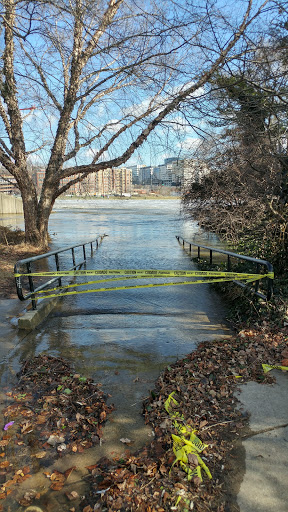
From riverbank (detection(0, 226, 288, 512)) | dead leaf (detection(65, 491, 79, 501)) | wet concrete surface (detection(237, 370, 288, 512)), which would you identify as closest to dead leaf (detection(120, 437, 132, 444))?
riverbank (detection(0, 226, 288, 512))

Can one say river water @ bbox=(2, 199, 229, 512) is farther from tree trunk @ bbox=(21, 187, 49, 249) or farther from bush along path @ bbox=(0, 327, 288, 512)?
tree trunk @ bbox=(21, 187, 49, 249)

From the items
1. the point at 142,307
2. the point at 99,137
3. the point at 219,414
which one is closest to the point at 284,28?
the point at 142,307

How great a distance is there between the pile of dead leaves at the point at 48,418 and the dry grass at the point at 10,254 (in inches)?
153

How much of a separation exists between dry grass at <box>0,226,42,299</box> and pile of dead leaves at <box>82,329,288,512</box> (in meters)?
4.80

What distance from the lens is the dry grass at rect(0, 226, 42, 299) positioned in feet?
25.0

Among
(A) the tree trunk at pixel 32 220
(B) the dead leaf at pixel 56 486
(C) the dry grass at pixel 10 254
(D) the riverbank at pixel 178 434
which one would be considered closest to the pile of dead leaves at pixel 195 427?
(D) the riverbank at pixel 178 434

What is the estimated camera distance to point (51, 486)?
226cm

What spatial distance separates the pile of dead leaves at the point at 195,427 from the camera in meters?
2.11

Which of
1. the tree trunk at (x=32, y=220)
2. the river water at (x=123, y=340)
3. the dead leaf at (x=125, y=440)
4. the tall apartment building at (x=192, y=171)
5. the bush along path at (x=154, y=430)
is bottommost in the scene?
the river water at (x=123, y=340)

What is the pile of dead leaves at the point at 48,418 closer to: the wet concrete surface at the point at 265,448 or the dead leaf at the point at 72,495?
the dead leaf at the point at 72,495

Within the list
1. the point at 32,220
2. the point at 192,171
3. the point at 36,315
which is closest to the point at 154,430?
the point at 36,315

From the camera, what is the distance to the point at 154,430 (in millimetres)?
2787

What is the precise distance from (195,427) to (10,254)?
411 inches

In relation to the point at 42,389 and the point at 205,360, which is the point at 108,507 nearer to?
the point at 42,389
